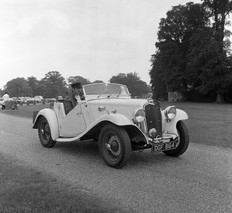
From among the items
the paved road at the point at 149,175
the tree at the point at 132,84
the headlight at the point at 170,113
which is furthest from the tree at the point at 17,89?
the headlight at the point at 170,113

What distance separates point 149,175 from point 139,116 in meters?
1.31

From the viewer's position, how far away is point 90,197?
13.8ft

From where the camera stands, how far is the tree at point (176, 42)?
47969 mm

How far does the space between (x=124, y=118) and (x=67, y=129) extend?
2.26m

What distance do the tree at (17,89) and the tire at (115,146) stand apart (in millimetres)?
110927

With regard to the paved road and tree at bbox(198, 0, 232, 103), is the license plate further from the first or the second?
tree at bbox(198, 0, 232, 103)

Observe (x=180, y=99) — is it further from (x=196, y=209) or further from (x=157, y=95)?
(x=196, y=209)

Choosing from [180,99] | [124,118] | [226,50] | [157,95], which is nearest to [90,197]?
[124,118]

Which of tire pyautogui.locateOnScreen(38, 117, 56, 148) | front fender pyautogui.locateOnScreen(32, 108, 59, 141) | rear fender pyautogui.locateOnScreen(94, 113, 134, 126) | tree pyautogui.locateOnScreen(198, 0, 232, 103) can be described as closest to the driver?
front fender pyautogui.locateOnScreen(32, 108, 59, 141)

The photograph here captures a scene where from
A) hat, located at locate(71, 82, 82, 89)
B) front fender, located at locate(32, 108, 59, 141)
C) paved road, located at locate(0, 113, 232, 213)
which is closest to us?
paved road, located at locate(0, 113, 232, 213)

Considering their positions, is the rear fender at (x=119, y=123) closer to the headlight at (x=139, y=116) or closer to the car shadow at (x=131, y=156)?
the headlight at (x=139, y=116)

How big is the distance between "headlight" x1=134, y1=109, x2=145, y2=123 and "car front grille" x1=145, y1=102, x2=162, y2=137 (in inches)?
6.4

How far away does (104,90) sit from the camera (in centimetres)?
774

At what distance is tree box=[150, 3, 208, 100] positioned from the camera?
157ft
